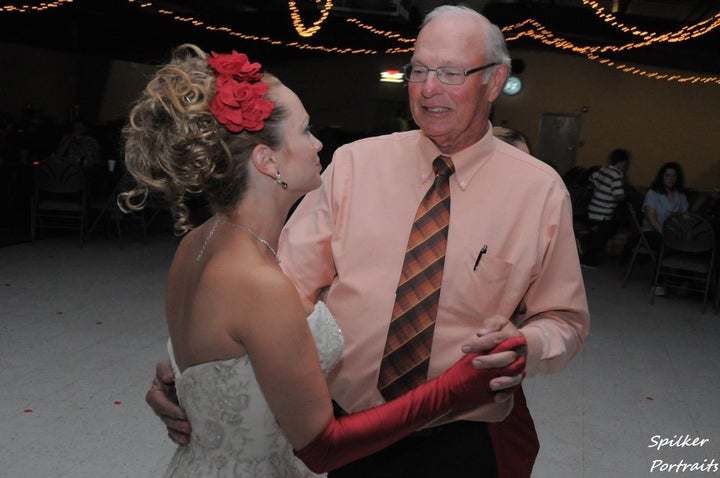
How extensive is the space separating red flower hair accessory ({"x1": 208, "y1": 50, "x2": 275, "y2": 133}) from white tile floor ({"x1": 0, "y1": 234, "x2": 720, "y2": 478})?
7.35 ft

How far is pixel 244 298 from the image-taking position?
1.37 meters

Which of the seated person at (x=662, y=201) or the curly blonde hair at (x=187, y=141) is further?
the seated person at (x=662, y=201)

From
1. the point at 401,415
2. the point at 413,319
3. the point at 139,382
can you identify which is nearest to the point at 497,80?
the point at 413,319

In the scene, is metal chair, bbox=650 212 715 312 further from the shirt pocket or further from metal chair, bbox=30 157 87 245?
the shirt pocket

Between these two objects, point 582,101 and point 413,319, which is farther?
point 582,101

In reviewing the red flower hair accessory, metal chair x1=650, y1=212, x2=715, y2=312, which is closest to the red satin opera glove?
the red flower hair accessory

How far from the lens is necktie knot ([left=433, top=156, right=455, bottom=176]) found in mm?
1770

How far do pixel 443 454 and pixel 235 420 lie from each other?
448 mm

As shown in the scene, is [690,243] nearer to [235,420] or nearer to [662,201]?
[662,201]

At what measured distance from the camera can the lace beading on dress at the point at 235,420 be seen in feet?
4.81

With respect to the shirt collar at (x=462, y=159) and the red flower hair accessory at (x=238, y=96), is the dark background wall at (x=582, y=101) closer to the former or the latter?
the shirt collar at (x=462, y=159)

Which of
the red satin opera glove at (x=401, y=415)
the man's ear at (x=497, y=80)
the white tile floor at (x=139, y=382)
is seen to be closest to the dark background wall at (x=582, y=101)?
the white tile floor at (x=139, y=382)

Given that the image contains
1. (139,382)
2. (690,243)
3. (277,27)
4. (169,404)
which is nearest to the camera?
(169,404)

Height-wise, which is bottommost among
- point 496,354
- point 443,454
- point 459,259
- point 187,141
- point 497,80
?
point 443,454
